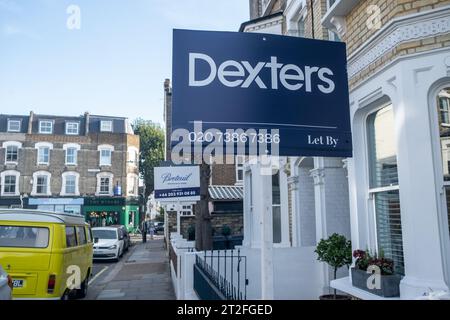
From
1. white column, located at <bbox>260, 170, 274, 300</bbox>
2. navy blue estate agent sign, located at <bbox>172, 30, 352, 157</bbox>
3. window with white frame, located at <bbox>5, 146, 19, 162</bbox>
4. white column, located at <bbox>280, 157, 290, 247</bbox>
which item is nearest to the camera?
white column, located at <bbox>260, 170, 274, 300</bbox>

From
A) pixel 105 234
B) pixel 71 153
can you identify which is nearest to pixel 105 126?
pixel 71 153

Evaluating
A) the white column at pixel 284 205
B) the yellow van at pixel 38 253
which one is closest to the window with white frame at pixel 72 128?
the yellow van at pixel 38 253

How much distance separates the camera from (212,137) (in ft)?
11.3

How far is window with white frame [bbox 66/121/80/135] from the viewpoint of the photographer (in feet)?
131

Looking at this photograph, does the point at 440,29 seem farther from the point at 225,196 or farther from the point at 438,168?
the point at 225,196

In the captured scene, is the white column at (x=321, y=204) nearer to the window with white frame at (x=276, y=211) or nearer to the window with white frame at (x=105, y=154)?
the window with white frame at (x=276, y=211)

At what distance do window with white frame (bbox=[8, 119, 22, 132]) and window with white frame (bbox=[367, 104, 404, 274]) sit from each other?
40394 millimetres

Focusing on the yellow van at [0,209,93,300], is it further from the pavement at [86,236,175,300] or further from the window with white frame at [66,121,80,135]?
the window with white frame at [66,121,80,135]

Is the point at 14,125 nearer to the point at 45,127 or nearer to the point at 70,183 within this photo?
the point at 45,127

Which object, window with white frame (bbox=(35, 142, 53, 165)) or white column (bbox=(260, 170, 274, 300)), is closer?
white column (bbox=(260, 170, 274, 300))

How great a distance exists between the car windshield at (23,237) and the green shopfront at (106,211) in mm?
32553

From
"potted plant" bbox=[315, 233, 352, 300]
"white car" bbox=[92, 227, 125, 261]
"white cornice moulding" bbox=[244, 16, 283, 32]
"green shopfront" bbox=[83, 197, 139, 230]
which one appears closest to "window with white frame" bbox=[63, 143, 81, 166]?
"green shopfront" bbox=[83, 197, 139, 230]

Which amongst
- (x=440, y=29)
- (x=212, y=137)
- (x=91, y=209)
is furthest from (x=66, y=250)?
(x=91, y=209)

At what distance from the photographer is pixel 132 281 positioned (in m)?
12.6
